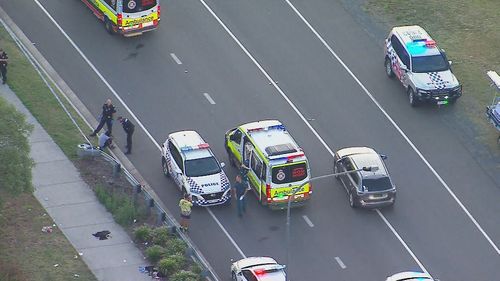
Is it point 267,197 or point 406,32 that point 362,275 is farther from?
point 406,32

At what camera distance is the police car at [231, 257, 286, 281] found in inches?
2088

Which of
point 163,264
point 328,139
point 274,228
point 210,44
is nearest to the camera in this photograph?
point 163,264

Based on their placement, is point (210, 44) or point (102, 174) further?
point (210, 44)

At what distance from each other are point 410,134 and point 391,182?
5.55m

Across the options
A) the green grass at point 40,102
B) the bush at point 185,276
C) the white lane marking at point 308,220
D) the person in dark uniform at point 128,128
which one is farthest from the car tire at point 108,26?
the bush at point 185,276

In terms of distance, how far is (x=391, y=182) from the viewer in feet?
193

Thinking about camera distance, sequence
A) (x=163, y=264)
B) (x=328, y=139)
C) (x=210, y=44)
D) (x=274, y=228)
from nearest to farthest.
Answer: (x=163, y=264) → (x=274, y=228) → (x=328, y=139) → (x=210, y=44)

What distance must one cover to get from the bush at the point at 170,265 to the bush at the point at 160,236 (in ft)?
4.62

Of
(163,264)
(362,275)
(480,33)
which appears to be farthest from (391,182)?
(480,33)

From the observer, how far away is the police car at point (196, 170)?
5844cm

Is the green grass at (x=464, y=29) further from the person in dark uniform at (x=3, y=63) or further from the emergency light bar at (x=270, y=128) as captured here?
the person in dark uniform at (x=3, y=63)

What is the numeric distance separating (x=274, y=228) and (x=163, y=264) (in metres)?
5.63

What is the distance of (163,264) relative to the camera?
178 feet

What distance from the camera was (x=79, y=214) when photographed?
58.0 metres
